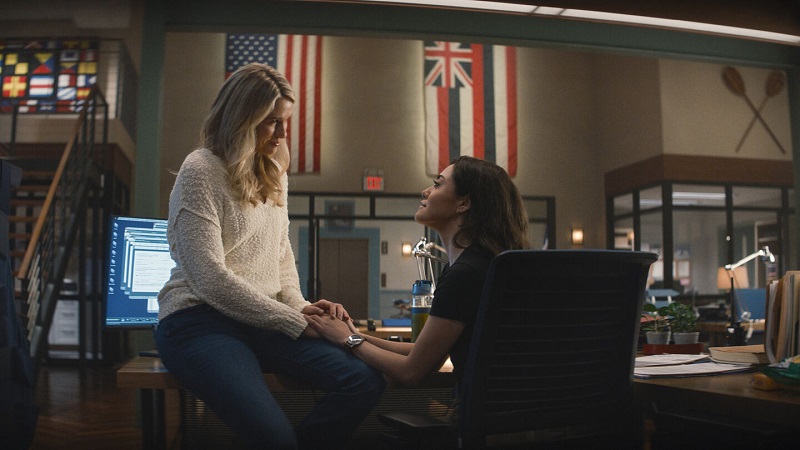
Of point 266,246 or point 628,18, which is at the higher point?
point 628,18

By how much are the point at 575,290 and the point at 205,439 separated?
149cm

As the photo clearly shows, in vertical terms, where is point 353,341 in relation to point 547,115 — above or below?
A: below

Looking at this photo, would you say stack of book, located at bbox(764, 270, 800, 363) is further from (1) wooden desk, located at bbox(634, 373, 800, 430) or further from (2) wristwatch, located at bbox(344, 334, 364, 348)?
(2) wristwatch, located at bbox(344, 334, 364, 348)

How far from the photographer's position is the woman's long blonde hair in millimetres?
1683

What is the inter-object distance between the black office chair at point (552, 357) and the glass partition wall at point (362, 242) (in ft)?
29.4

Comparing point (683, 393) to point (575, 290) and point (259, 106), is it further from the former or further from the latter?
point (259, 106)

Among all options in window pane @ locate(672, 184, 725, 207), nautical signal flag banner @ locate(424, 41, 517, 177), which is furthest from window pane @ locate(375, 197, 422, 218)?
window pane @ locate(672, 184, 725, 207)

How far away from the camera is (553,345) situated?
4.60 feet

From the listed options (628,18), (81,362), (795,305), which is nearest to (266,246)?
(795,305)

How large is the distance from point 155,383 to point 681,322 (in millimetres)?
1595

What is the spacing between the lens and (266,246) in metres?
1.74

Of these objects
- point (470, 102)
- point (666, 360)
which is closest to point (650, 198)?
point (470, 102)

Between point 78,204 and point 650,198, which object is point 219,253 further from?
point 650,198

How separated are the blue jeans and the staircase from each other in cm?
522
